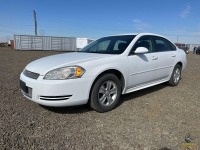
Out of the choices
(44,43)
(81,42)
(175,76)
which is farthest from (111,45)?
(44,43)

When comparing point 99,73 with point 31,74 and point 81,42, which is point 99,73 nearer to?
point 31,74

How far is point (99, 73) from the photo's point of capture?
11.6 ft

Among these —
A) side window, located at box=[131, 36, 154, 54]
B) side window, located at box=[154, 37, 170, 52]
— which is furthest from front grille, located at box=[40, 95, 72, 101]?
side window, located at box=[154, 37, 170, 52]

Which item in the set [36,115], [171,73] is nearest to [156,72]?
[171,73]

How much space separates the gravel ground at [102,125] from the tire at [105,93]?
5.7 inches

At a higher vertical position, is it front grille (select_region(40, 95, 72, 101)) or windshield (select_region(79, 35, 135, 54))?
windshield (select_region(79, 35, 135, 54))

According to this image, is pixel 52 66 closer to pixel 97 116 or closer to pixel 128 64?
pixel 97 116

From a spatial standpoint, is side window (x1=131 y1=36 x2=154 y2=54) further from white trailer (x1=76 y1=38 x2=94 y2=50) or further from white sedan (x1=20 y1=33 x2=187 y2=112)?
white trailer (x1=76 y1=38 x2=94 y2=50)

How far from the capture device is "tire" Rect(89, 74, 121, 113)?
11.7 feet

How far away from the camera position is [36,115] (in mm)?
3518

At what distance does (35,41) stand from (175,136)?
3012 cm

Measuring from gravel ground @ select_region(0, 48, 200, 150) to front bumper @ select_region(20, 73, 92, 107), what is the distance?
0.31 m

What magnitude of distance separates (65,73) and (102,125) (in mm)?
1034

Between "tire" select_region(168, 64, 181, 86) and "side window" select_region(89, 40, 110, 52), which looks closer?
"side window" select_region(89, 40, 110, 52)
